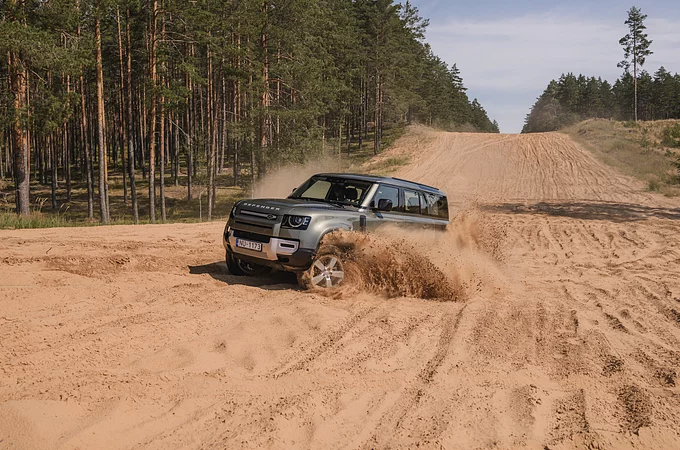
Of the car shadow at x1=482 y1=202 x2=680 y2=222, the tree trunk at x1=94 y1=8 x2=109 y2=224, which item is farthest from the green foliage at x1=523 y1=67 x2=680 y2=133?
the tree trunk at x1=94 y1=8 x2=109 y2=224

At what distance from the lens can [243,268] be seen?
329 inches

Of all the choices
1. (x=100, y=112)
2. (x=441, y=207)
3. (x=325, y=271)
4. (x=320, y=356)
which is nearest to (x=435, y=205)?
(x=441, y=207)

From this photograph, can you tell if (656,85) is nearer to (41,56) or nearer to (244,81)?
(244,81)

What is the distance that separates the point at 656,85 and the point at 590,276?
4424 inches

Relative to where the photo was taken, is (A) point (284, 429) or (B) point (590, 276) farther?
(B) point (590, 276)

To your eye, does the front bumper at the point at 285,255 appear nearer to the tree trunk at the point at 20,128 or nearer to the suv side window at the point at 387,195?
the suv side window at the point at 387,195

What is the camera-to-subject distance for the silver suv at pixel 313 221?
7191mm

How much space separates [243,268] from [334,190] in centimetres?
194

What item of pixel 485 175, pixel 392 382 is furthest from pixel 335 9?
pixel 392 382

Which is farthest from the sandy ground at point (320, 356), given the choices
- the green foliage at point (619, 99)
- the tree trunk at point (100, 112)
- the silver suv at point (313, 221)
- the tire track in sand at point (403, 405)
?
the green foliage at point (619, 99)

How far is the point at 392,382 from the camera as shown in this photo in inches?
184

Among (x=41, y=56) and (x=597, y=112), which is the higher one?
(x=597, y=112)

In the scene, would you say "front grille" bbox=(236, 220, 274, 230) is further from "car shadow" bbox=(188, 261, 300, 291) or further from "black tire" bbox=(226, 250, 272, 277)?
"car shadow" bbox=(188, 261, 300, 291)

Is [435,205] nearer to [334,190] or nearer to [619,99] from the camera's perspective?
[334,190]
